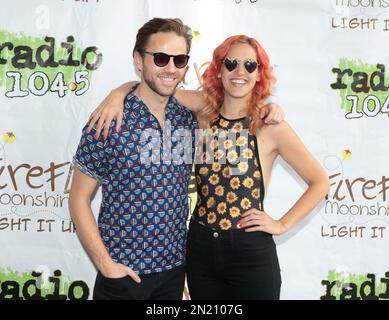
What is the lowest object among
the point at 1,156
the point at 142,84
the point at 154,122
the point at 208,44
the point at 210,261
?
the point at 210,261

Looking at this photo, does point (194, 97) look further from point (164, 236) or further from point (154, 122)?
point (164, 236)

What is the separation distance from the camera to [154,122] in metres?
2.22

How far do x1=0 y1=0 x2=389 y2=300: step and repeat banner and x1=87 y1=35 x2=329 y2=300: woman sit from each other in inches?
39.7

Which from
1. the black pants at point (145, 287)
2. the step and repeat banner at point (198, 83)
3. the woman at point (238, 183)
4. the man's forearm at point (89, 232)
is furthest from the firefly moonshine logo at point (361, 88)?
the man's forearm at point (89, 232)

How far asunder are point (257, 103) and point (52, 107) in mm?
1587

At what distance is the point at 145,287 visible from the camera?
2.23 metres

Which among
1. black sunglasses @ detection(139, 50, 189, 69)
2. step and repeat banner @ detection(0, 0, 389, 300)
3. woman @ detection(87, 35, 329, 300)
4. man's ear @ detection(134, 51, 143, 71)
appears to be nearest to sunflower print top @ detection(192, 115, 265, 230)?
woman @ detection(87, 35, 329, 300)

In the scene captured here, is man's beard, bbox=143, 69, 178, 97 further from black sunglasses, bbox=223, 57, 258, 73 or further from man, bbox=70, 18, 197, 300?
black sunglasses, bbox=223, 57, 258, 73

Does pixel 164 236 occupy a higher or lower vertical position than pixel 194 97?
lower

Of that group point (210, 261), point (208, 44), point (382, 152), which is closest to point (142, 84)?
point (210, 261)

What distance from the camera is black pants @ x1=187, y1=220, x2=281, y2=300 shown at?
88.0 inches

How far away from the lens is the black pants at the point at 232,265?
7.34ft

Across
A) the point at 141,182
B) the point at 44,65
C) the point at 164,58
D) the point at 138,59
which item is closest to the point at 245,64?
the point at 164,58
